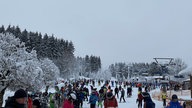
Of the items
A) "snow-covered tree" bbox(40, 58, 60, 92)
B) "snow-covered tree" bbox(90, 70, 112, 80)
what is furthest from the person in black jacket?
"snow-covered tree" bbox(90, 70, 112, 80)

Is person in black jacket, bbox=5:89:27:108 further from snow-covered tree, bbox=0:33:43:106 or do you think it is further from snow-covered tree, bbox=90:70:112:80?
snow-covered tree, bbox=90:70:112:80

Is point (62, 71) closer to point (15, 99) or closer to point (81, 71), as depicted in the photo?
point (81, 71)

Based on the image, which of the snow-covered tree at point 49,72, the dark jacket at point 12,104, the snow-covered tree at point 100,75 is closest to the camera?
the dark jacket at point 12,104

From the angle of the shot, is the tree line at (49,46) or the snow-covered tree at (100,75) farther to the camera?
the snow-covered tree at (100,75)

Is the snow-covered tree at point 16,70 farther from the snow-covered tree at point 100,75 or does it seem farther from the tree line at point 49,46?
the snow-covered tree at point 100,75

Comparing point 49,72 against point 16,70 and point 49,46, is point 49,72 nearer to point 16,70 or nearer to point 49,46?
point 16,70

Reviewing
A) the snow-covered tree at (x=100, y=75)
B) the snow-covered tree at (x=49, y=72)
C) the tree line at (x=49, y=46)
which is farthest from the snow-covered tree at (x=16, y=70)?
the snow-covered tree at (x=100, y=75)

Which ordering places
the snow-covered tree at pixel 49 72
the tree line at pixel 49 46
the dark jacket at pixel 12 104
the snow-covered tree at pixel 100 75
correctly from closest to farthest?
1. the dark jacket at pixel 12 104
2. the snow-covered tree at pixel 49 72
3. the tree line at pixel 49 46
4. the snow-covered tree at pixel 100 75

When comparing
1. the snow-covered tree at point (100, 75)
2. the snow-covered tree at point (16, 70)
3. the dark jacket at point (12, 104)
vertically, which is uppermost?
the snow-covered tree at point (100, 75)

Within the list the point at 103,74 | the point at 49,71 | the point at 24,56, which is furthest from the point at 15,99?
the point at 103,74

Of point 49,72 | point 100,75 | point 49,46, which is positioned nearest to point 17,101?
point 49,72

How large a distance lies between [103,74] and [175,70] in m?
51.6

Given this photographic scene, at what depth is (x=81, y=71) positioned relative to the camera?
143 metres

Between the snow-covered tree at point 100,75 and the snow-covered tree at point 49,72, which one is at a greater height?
the snow-covered tree at point 100,75
